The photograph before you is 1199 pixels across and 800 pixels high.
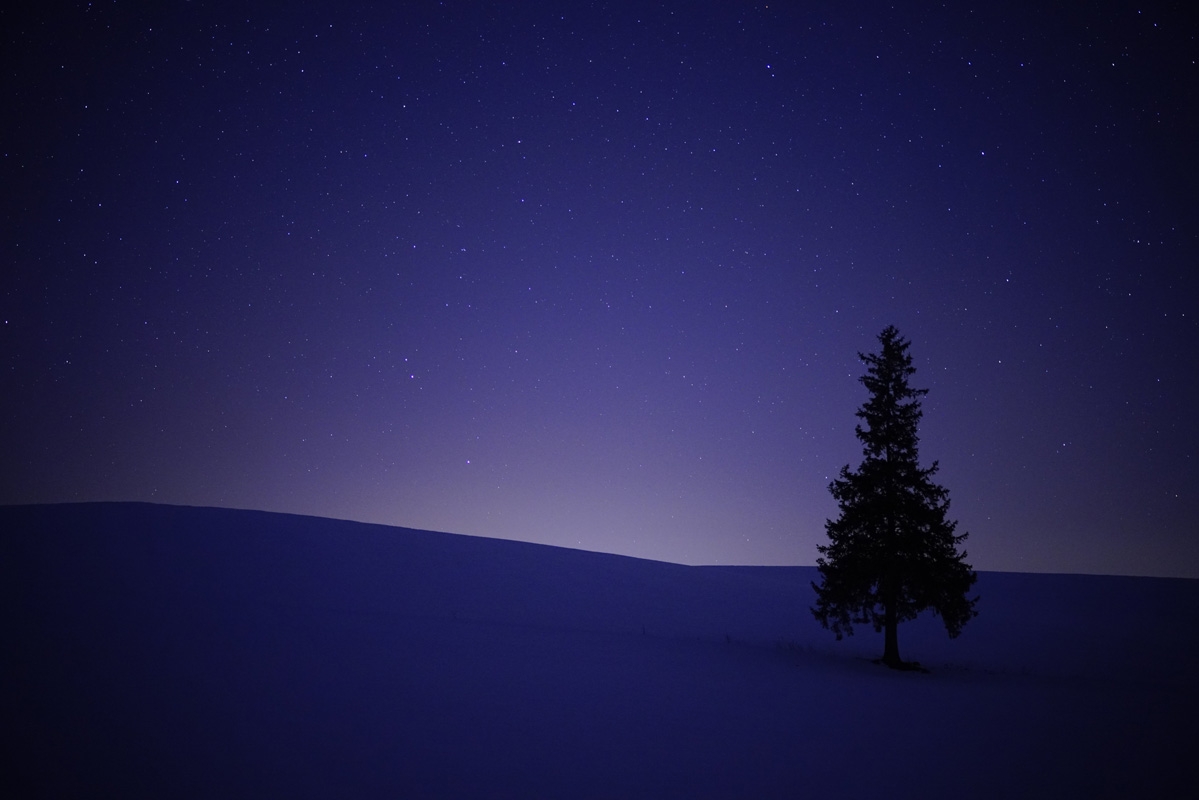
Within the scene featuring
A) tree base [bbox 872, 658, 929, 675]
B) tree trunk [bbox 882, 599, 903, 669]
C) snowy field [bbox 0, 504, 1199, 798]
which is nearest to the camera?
snowy field [bbox 0, 504, 1199, 798]

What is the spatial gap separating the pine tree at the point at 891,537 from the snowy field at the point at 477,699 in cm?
165

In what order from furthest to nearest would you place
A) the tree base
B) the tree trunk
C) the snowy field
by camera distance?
the tree trunk < the tree base < the snowy field

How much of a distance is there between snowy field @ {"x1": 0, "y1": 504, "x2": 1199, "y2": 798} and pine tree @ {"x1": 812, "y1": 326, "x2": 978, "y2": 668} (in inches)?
65.0

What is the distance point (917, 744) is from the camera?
8609mm

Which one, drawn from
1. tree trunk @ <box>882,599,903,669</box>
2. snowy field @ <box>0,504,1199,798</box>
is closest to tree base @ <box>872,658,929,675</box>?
tree trunk @ <box>882,599,903,669</box>

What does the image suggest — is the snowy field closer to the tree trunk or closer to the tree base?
the tree base

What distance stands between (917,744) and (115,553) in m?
22.5

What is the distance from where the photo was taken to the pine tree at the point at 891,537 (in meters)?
15.9

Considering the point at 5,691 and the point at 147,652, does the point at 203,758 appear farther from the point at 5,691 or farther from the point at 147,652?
the point at 147,652

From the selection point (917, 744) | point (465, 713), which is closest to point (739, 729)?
point (917, 744)

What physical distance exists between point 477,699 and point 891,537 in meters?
12.4

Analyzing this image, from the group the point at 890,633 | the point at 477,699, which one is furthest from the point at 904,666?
the point at 477,699

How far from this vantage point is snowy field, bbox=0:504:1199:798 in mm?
6895

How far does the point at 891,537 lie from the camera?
16.2 meters
